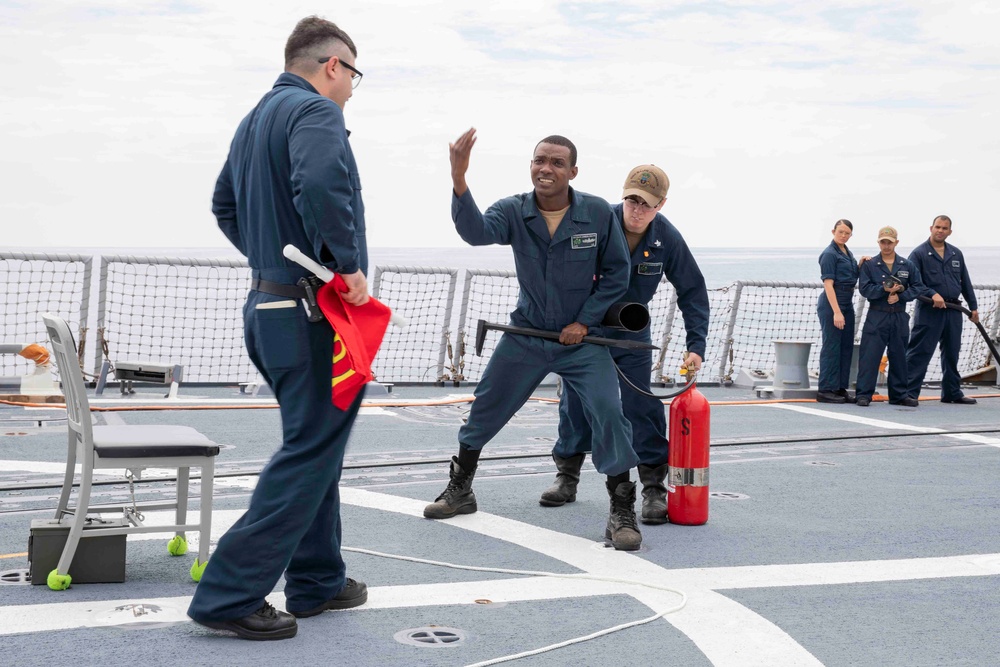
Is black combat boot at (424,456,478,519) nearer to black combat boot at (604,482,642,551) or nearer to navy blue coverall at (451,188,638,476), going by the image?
navy blue coverall at (451,188,638,476)

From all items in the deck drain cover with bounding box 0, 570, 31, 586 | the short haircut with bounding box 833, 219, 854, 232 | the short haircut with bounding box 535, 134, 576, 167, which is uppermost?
the short haircut with bounding box 833, 219, 854, 232

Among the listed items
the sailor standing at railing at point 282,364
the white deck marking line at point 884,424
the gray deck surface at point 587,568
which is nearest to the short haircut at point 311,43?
the sailor standing at railing at point 282,364

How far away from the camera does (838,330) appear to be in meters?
11.6

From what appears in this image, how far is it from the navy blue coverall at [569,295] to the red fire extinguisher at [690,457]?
367 millimetres

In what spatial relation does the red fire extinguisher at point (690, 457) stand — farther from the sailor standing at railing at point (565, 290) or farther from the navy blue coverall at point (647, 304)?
the sailor standing at railing at point (565, 290)

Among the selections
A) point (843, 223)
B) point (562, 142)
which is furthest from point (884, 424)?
point (562, 142)

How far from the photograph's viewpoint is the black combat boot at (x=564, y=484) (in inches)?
222

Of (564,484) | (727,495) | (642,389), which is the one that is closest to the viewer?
(642,389)

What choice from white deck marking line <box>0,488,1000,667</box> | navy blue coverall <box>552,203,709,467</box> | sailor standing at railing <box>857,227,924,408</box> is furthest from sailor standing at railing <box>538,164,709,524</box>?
sailor standing at railing <box>857,227,924,408</box>

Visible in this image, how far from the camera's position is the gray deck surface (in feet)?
11.1

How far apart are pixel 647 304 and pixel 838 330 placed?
266 inches

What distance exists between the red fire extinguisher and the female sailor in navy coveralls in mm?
6606

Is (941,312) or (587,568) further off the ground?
(941,312)

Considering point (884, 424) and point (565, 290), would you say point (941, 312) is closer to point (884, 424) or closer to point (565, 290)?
point (884, 424)
